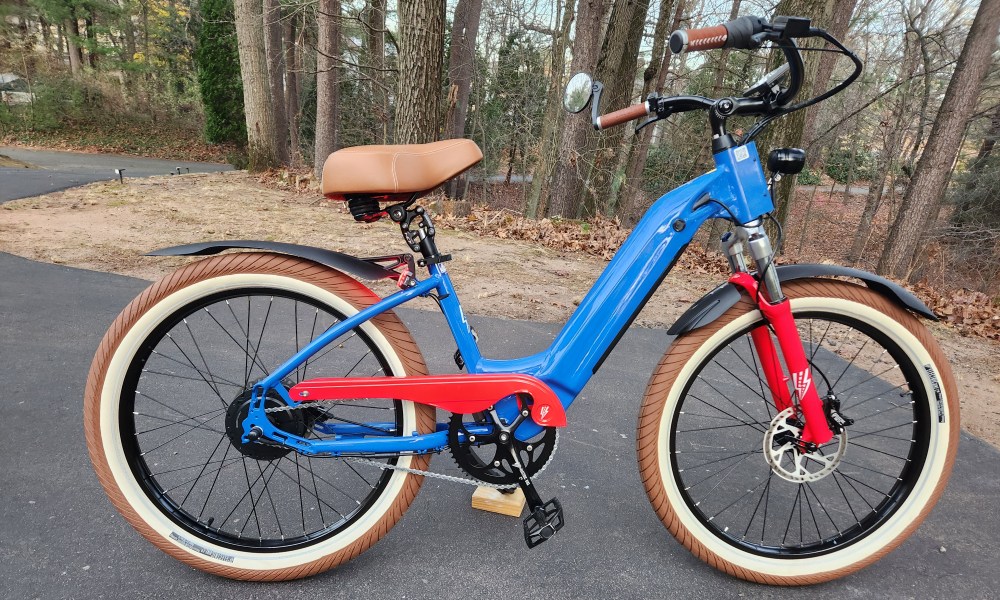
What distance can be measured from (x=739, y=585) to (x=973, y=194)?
15789mm

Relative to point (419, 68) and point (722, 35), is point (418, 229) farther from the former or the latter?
point (419, 68)

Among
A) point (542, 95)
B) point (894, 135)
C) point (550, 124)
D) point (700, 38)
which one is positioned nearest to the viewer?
point (700, 38)

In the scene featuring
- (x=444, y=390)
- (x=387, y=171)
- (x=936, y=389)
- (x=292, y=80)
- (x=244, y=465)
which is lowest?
(x=244, y=465)

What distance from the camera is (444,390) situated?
1.60 m

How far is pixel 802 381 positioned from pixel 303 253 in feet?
5.15

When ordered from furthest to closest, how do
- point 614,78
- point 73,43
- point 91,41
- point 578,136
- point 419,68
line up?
point 73,43 < point 91,41 < point 614,78 < point 578,136 < point 419,68

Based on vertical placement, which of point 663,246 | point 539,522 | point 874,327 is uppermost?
point 663,246

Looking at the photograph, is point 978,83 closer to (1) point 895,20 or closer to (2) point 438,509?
(1) point 895,20

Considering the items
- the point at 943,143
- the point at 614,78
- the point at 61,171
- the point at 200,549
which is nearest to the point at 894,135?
the point at 943,143

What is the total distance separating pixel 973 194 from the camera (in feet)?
41.8

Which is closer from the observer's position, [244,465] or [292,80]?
[244,465]

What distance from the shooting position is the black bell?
4.92ft

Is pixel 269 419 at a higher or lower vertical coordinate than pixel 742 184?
lower

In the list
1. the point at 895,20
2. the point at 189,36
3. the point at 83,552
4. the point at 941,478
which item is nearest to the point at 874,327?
the point at 941,478
